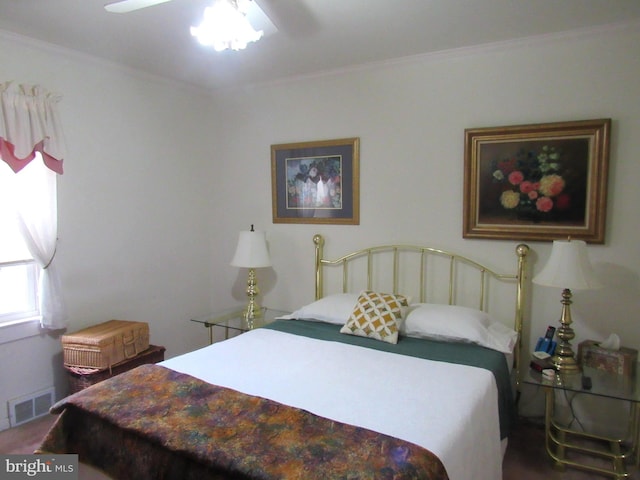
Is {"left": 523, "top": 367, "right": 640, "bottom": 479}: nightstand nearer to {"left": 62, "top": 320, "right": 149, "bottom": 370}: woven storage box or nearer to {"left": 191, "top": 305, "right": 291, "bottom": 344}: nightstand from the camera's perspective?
{"left": 191, "top": 305, "right": 291, "bottom": 344}: nightstand

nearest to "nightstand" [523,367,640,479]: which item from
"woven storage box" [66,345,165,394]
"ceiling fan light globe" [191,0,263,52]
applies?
"ceiling fan light globe" [191,0,263,52]

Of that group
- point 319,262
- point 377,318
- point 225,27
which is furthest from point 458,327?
point 225,27

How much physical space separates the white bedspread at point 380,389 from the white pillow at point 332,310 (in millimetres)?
357

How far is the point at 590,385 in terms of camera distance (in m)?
2.18

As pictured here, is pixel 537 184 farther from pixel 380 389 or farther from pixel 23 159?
pixel 23 159

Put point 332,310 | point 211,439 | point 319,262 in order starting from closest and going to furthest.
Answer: point 211,439 → point 332,310 → point 319,262

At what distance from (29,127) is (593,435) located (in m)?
3.79

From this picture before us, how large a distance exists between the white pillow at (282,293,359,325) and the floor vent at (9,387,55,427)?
171 centimetres

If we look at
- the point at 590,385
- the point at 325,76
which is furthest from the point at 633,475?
the point at 325,76

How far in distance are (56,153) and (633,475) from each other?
12.7 feet

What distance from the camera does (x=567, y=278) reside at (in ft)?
7.38

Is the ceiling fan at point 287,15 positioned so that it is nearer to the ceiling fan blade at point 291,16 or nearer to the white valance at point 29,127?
the ceiling fan blade at point 291,16

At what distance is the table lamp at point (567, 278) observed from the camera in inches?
88.3

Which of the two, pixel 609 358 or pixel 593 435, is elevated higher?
pixel 609 358
